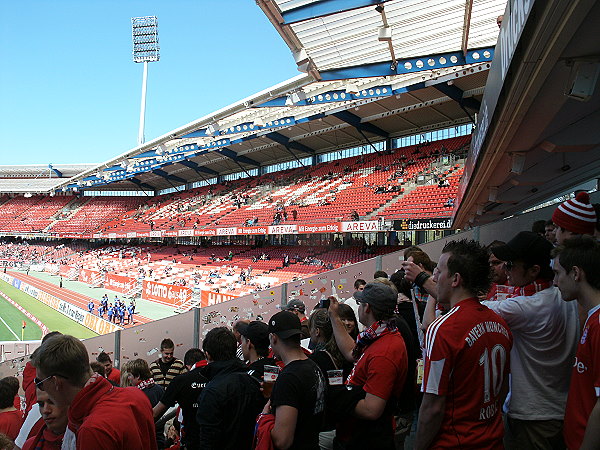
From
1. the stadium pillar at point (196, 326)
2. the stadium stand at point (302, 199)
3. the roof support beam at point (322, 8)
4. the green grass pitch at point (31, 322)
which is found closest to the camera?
the stadium pillar at point (196, 326)

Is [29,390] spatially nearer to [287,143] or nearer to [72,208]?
[287,143]

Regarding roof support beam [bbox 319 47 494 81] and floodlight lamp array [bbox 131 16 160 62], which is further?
floodlight lamp array [bbox 131 16 160 62]

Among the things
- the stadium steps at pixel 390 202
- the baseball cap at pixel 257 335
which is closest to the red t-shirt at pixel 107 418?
the baseball cap at pixel 257 335

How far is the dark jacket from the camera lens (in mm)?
2832

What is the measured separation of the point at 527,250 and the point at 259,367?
1807 mm

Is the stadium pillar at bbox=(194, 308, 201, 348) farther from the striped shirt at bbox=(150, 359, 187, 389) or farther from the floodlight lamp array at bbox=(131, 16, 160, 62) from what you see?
the floodlight lamp array at bbox=(131, 16, 160, 62)

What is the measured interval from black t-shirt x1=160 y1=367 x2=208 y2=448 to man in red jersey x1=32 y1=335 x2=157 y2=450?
116 centimetres

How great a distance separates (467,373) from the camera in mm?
2158

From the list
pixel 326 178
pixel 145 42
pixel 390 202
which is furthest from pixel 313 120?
pixel 145 42

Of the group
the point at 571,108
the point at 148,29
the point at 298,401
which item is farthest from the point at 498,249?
the point at 148,29

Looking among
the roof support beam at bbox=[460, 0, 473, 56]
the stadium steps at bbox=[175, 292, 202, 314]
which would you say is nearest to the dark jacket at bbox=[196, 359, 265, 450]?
the roof support beam at bbox=[460, 0, 473, 56]

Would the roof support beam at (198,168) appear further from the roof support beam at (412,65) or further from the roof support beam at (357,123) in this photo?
the roof support beam at (412,65)

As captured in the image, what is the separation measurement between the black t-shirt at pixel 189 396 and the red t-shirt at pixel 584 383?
230cm

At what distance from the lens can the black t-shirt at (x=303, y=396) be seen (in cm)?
232
